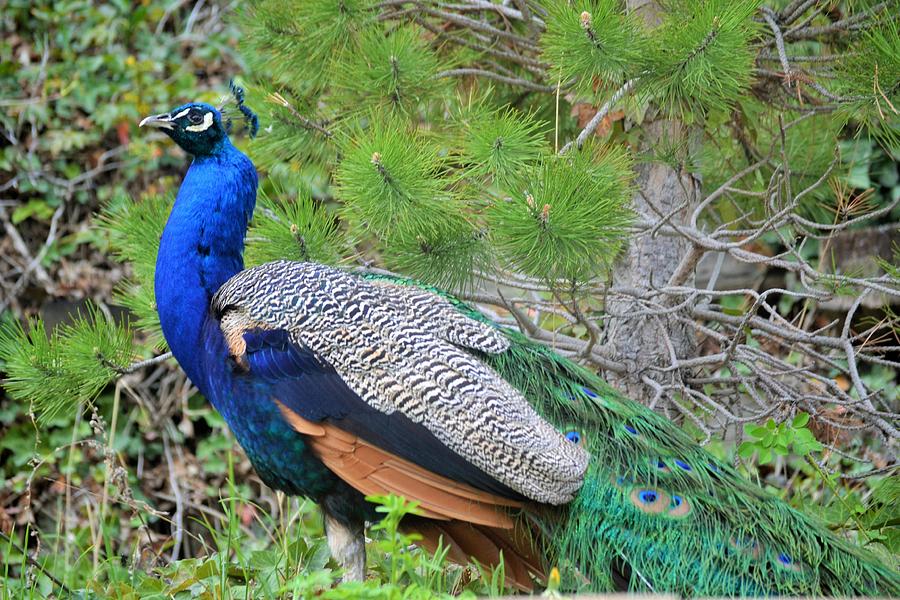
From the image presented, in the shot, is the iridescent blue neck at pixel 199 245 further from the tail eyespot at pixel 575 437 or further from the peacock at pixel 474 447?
the tail eyespot at pixel 575 437

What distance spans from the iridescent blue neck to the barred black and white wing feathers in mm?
92

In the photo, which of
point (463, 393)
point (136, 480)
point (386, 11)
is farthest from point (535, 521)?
point (136, 480)

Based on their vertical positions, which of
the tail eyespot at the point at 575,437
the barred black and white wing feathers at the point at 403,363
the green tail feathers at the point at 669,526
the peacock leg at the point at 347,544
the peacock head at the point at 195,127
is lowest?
the peacock leg at the point at 347,544

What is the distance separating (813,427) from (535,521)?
117 centimetres

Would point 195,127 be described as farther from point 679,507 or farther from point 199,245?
point 679,507

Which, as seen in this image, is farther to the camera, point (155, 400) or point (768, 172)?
point (155, 400)

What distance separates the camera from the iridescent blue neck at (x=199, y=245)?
2627 mm

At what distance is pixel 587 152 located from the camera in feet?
8.29

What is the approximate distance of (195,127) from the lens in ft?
9.19

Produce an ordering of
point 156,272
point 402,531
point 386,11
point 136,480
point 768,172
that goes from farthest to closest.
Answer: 1. point 136,480
2. point 768,172
3. point 386,11
4. point 156,272
5. point 402,531

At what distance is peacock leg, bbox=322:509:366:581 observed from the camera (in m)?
2.56

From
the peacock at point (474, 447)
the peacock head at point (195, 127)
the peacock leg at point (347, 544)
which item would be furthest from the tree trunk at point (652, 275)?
the peacock head at point (195, 127)

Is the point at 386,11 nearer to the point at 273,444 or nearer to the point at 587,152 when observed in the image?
the point at 587,152

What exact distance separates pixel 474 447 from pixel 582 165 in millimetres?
699
